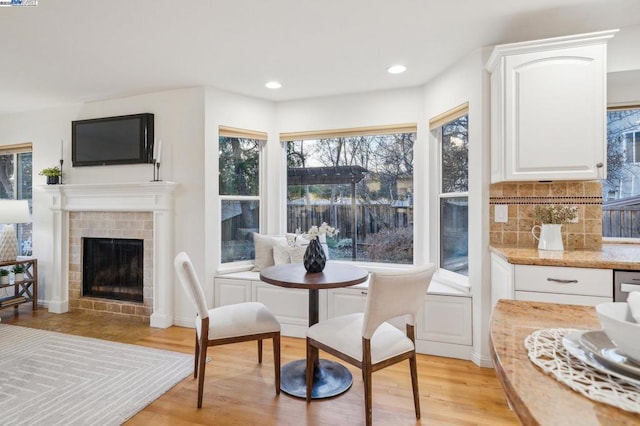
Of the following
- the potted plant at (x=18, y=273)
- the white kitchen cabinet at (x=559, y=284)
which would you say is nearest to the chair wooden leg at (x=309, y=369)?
the white kitchen cabinet at (x=559, y=284)

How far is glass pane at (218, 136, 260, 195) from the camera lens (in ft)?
12.6

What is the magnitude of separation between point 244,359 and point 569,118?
293 centimetres

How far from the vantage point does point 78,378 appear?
2.54 metres

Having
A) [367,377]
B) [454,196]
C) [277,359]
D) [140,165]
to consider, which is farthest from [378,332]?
[140,165]

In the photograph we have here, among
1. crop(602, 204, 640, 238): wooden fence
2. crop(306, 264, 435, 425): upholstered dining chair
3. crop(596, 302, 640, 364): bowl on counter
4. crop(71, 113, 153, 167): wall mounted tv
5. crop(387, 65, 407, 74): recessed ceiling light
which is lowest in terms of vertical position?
crop(306, 264, 435, 425): upholstered dining chair

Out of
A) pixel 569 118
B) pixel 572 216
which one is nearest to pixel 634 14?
pixel 569 118

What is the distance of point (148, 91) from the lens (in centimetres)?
375

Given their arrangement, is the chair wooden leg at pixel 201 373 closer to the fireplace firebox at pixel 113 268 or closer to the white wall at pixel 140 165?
the white wall at pixel 140 165

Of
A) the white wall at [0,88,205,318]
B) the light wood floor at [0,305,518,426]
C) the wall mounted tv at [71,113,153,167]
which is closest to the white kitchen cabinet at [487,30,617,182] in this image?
the light wood floor at [0,305,518,426]

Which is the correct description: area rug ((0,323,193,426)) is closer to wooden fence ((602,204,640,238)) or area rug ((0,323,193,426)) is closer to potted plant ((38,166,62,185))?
potted plant ((38,166,62,185))

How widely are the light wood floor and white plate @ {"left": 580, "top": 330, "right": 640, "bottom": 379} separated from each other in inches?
62.3

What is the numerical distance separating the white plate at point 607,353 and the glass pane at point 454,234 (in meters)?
2.35

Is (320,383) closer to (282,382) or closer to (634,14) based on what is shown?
(282,382)

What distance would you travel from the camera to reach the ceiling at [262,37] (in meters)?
2.18
